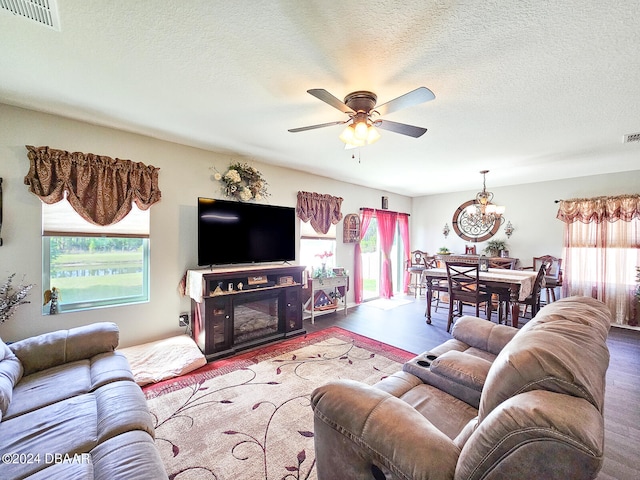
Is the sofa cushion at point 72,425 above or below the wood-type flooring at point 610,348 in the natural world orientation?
above

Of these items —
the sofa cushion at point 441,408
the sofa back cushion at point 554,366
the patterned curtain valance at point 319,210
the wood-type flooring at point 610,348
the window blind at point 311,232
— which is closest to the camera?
the sofa back cushion at point 554,366

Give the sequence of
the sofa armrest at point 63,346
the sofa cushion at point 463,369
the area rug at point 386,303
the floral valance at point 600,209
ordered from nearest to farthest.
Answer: the sofa cushion at point 463,369
the sofa armrest at point 63,346
the floral valance at point 600,209
the area rug at point 386,303

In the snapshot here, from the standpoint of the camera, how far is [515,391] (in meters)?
0.86

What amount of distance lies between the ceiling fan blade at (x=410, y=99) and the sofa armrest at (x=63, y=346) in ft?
8.91

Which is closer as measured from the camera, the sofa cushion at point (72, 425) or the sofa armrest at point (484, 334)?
the sofa cushion at point (72, 425)

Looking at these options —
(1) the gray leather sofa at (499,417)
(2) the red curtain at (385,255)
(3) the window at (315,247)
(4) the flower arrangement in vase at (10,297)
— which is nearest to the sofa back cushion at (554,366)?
(1) the gray leather sofa at (499,417)

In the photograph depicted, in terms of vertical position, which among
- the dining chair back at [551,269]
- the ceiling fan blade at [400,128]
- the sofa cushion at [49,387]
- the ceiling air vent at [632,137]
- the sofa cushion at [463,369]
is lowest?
the sofa cushion at [49,387]

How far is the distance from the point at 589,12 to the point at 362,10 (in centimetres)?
115

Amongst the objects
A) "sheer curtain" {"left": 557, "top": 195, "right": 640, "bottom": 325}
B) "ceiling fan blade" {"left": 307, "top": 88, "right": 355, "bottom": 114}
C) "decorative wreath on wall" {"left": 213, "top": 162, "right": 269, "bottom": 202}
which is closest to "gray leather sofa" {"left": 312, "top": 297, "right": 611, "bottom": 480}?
"ceiling fan blade" {"left": 307, "top": 88, "right": 355, "bottom": 114}

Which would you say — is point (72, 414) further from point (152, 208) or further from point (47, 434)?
point (152, 208)

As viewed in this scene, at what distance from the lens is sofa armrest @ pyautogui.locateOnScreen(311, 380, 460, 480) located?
900 millimetres

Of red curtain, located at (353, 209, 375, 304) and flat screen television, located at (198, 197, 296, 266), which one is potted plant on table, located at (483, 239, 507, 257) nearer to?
red curtain, located at (353, 209, 375, 304)

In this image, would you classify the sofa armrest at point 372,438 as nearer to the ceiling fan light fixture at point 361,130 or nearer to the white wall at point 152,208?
the ceiling fan light fixture at point 361,130

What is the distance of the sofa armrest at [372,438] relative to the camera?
900 millimetres
